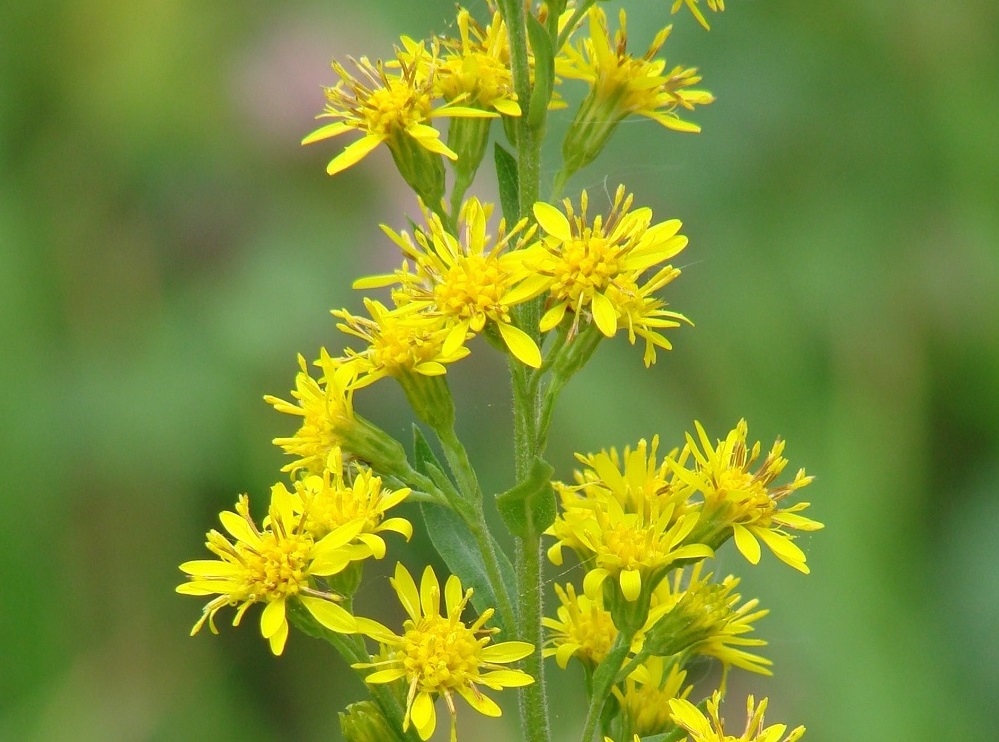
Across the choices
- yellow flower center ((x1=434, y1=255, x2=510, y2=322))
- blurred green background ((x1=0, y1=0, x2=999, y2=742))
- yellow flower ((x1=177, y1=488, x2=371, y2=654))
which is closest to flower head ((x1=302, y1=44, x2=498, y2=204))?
yellow flower center ((x1=434, y1=255, x2=510, y2=322))

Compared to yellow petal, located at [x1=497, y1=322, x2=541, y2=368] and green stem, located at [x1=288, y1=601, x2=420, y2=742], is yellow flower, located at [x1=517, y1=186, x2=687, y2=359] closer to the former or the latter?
yellow petal, located at [x1=497, y1=322, x2=541, y2=368]

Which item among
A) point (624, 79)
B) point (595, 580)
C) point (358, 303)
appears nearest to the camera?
point (595, 580)

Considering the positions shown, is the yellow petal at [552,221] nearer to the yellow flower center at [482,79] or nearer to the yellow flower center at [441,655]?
the yellow flower center at [482,79]

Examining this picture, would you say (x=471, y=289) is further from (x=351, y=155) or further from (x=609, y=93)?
(x=609, y=93)

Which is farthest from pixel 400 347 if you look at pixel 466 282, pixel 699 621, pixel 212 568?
pixel 699 621

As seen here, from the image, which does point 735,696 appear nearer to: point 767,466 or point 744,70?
point 767,466

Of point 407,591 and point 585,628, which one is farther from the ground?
point 407,591

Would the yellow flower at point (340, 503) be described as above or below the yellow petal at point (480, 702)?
above

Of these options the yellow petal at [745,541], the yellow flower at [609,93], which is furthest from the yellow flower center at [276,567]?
the yellow flower at [609,93]

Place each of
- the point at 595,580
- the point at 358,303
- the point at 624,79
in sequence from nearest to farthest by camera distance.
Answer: the point at 595,580 < the point at 624,79 < the point at 358,303
